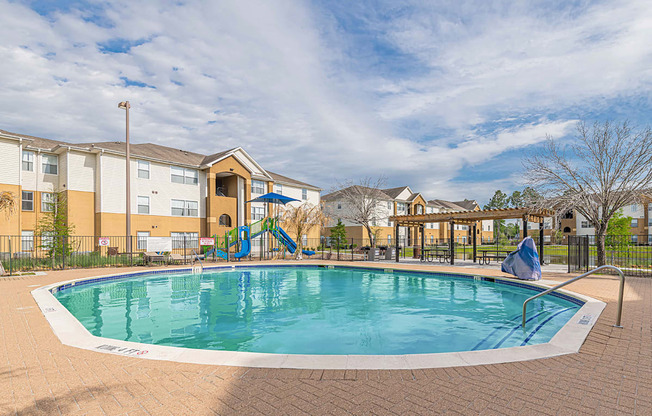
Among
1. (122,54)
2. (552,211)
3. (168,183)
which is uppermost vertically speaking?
(122,54)

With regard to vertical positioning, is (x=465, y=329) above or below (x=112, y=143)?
below

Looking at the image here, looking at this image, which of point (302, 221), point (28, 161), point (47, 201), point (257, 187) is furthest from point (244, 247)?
point (28, 161)

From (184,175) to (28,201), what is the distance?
9.94m

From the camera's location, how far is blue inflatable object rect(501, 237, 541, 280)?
12.9m

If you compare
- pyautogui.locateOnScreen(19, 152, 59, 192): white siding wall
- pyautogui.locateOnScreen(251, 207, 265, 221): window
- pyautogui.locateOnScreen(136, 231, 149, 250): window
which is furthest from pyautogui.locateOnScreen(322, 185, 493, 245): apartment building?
pyautogui.locateOnScreen(19, 152, 59, 192): white siding wall

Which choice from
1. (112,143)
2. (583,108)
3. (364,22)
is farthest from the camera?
(112,143)

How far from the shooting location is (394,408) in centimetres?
320

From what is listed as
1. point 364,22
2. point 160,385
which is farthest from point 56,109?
point 160,385

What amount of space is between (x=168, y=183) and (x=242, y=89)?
47.2ft

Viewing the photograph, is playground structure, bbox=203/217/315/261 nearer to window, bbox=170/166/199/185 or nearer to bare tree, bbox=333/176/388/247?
window, bbox=170/166/199/185

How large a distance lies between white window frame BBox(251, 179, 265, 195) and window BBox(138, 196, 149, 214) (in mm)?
9316

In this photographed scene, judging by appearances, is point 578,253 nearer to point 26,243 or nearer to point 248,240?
point 248,240

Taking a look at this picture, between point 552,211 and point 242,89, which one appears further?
point 552,211

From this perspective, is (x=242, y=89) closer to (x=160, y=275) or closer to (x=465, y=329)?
(x=160, y=275)
